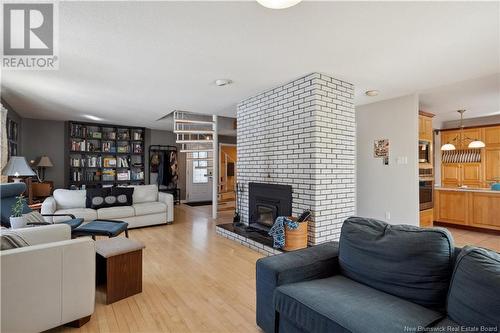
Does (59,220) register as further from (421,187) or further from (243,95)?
(421,187)

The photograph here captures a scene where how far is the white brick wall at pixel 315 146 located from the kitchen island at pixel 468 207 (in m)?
3.00

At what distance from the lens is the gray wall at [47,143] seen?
6586 millimetres

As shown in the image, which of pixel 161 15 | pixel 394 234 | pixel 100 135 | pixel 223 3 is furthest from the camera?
pixel 100 135

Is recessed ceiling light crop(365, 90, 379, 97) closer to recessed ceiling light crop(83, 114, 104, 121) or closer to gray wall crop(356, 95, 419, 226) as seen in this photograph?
gray wall crop(356, 95, 419, 226)

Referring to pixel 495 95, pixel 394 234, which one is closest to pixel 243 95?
pixel 394 234

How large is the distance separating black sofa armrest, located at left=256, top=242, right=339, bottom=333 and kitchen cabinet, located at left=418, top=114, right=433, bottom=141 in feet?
13.0

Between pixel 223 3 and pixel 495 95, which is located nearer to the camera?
pixel 223 3

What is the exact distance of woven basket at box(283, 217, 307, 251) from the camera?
10.8 feet

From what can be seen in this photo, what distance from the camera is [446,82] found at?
368 centimetres

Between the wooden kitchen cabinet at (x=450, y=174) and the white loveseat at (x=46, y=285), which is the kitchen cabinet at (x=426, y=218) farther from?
the white loveseat at (x=46, y=285)

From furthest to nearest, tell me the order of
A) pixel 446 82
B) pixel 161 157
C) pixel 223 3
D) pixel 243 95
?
pixel 161 157
pixel 243 95
pixel 446 82
pixel 223 3

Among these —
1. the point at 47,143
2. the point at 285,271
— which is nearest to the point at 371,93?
the point at 285,271

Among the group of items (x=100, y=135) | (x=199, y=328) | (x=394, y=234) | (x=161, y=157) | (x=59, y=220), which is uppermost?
(x=100, y=135)

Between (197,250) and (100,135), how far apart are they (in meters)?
5.47
